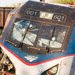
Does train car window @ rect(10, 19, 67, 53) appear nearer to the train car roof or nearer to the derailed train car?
the derailed train car

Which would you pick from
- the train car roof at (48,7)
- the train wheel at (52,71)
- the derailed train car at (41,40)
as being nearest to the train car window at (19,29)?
the derailed train car at (41,40)

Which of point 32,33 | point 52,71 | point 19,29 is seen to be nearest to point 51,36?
point 32,33

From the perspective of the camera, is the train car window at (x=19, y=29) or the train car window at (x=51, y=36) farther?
the train car window at (x=19, y=29)

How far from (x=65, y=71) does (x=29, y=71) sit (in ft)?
2.47

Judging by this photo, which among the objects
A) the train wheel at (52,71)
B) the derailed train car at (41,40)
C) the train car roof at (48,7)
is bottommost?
the train wheel at (52,71)

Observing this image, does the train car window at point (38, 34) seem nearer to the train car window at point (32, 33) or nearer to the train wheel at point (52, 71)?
the train car window at point (32, 33)

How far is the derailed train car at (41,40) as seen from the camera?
5.91m

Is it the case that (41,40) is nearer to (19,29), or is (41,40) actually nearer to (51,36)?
(51,36)

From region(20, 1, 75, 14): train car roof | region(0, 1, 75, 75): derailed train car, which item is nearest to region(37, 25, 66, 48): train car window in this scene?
region(0, 1, 75, 75): derailed train car

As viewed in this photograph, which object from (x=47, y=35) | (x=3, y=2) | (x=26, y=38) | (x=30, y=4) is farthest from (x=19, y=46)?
(x=3, y=2)

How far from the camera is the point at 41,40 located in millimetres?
6359

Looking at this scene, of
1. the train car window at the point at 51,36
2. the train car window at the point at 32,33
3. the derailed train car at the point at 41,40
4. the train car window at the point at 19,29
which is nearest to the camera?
the derailed train car at the point at 41,40

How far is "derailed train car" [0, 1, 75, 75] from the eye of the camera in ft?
19.4

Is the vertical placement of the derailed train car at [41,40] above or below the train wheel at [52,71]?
above
